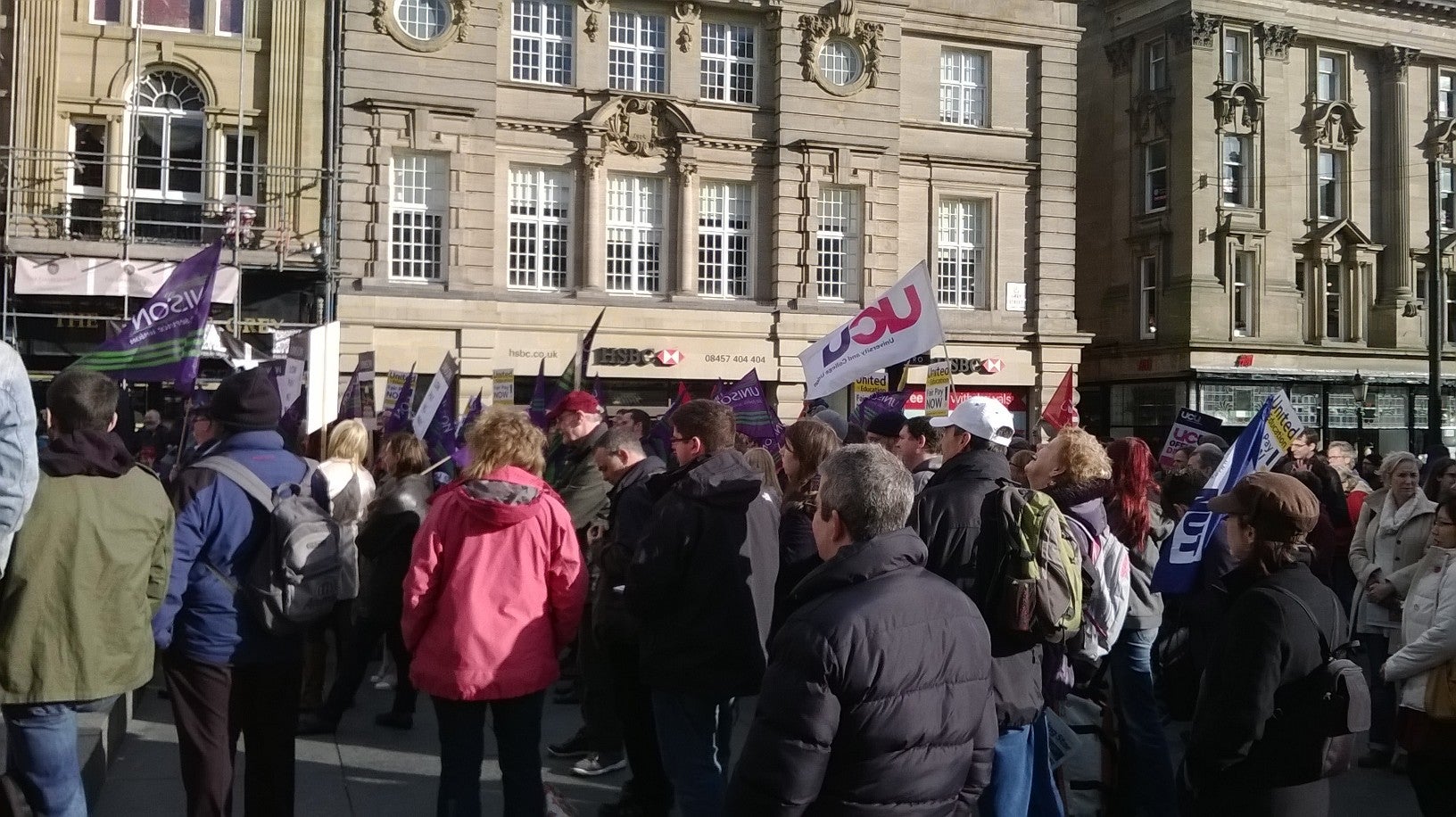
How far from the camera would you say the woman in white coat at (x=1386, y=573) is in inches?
301

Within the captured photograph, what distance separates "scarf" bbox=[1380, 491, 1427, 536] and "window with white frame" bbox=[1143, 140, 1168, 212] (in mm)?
27480

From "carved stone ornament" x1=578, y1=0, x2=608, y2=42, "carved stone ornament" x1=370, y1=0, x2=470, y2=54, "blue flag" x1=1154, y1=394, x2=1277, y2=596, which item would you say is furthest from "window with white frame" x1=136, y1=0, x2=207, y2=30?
"blue flag" x1=1154, y1=394, x2=1277, y2=596

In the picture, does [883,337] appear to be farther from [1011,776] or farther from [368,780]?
[1011,776]

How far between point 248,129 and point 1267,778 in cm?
2265

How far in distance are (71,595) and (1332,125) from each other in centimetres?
3724

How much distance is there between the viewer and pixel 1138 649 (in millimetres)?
6238

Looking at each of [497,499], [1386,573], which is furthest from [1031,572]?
[1386,573]

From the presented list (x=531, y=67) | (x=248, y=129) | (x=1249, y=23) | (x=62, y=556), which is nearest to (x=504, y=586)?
(x=62, y=556)

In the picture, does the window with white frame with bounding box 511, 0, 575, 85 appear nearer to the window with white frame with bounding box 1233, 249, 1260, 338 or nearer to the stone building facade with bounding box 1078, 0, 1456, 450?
the stone building facade with bounding box 1078, 0, 1456, 450

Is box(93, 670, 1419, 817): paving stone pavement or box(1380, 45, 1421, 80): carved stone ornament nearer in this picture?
box(93, 670, 1419, 817): paving stone pavement

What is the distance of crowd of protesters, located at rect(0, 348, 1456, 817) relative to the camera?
131 inches

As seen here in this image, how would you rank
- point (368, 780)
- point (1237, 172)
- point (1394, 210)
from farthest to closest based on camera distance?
1. point (1394, 210)
2. point (1237, 172)
3. point (368, 780)

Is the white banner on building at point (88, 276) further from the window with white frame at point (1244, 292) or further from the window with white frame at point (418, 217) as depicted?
the window with white frame at point (1244, 292)

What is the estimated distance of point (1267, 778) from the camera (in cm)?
415
